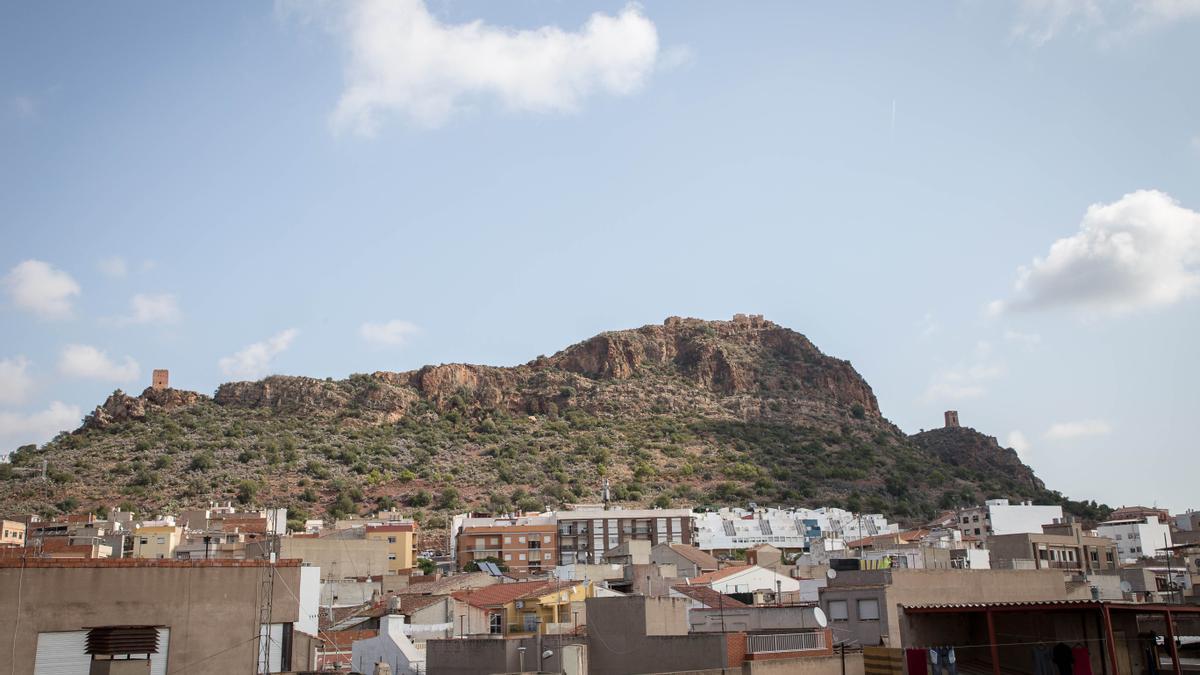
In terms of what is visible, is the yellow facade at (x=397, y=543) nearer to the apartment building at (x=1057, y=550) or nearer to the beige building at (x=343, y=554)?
the beige building at (x=343, y=554)

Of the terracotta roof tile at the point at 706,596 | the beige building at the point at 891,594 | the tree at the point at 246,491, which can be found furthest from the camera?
the tree at the point at 246,491

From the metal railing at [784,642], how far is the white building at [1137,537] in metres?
56.9

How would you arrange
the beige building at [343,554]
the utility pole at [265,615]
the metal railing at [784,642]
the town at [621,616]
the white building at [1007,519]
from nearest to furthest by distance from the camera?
1. the town at [621,616]
2. the utility pole at [265,615]
3. the metal railing at [784,642]
4. the beige building at [343,554]
5. the white building at [1007,519]

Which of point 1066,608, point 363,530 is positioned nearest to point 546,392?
point 363,530

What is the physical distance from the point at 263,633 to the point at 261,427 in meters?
115

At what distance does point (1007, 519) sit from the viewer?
270ft

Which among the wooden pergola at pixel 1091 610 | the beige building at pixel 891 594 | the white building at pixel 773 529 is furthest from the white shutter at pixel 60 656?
the white building at pixel 773 529

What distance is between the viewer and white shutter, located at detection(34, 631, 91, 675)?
20.5 metres

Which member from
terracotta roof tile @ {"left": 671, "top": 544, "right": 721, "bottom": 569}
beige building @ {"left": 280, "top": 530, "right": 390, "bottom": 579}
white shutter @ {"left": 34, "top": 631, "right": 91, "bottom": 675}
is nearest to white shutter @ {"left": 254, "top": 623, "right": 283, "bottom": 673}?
white shutter @ {"left": 34, "top": 631, "right": 91, "bottom": 675}

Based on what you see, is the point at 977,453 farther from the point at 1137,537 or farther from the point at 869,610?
the point at 869,610

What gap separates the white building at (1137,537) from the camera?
77.8m

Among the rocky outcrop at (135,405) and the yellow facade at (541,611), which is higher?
the rocky outcrop at (135,405)

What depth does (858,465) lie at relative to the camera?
131375 millimetres

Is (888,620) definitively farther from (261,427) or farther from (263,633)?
(261,427)
